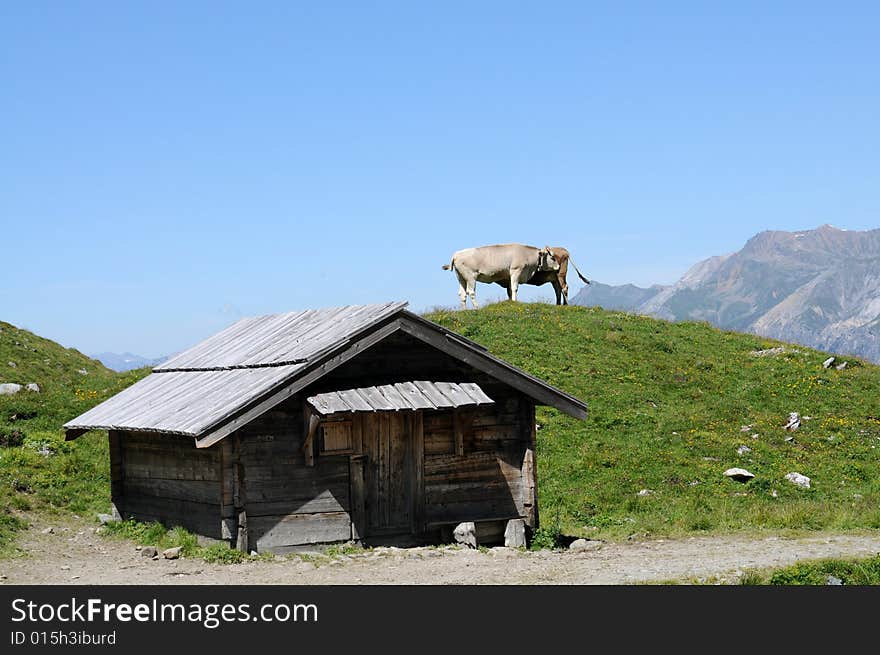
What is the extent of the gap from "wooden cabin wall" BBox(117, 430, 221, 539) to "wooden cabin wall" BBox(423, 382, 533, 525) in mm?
3750

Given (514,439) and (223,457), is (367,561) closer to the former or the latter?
(223,457)

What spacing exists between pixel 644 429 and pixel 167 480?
13792mm

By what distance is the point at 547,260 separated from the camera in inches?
1732

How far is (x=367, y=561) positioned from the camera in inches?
687

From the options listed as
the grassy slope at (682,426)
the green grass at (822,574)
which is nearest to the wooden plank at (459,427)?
the grassy slope at (682,426)

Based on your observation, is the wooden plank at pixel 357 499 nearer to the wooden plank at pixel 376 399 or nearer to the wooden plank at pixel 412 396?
the wooden plank at pixel 376 399

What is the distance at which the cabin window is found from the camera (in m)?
18.5

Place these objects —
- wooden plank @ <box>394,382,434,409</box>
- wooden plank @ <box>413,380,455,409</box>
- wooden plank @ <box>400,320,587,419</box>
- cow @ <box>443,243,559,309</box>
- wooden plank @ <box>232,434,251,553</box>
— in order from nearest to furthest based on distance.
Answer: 1. wooden plank @ <box>232,434,251,553</box>
2. wooden plank @ <box>394,382,434,409</box>
3. wooden plank @ <box>413,380,455,409</box>
4. wooden plank @ <box>400,320,587,419</box>
5. cow @ <box>443,243,559,309</box>

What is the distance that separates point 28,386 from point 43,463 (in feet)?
19.5

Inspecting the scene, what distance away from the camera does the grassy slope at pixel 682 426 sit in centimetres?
2312

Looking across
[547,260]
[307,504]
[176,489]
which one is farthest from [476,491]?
[547,260]

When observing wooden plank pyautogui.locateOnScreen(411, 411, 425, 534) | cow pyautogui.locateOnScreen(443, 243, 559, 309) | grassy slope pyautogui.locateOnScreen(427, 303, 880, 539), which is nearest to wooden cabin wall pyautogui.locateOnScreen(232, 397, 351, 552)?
wooden plank pyautogui.locateOnScreen(411, 411, 425, 534)

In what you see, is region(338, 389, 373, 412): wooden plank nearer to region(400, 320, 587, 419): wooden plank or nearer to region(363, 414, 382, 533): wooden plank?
region(363, 414, 382, 533): wooden plank
